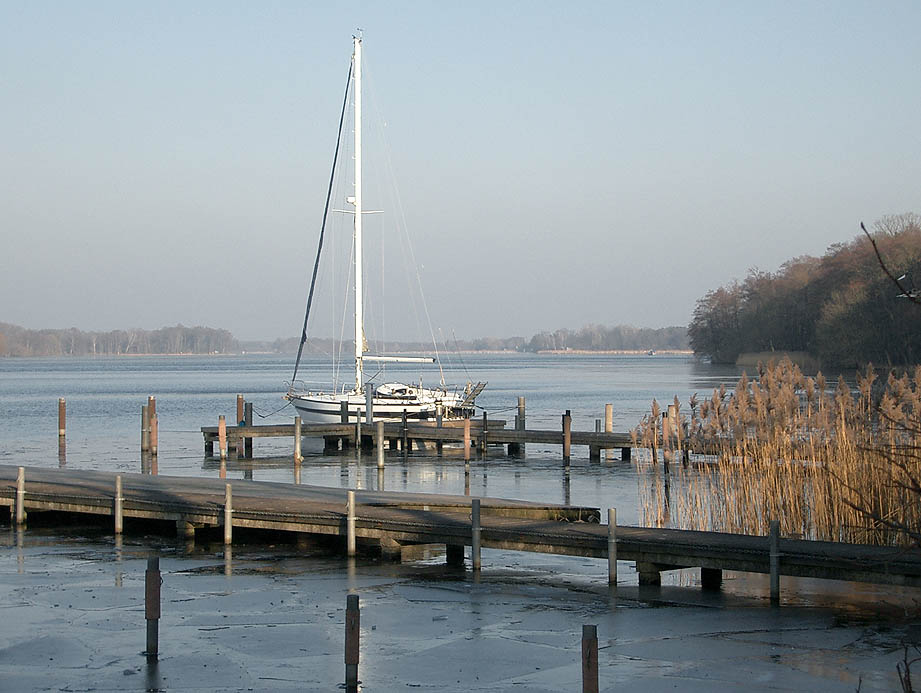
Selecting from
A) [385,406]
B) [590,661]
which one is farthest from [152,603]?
[385,406]

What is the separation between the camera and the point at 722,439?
71.1ft

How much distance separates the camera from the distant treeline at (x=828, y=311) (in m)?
74.4

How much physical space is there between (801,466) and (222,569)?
935cm

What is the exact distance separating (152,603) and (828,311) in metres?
87.5

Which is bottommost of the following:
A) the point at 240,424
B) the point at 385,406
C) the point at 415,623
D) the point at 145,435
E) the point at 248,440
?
the point at 415,623

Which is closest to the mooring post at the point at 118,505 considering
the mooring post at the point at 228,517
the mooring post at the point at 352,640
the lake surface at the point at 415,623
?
the lake surface at the point at 415,623

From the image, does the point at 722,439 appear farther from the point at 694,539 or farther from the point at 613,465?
the point at 613,465

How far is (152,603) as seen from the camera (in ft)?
42.0

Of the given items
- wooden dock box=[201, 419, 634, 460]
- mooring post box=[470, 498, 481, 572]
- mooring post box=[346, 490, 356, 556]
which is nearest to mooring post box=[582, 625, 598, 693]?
mooring post box=[470, 498, 481, 572]

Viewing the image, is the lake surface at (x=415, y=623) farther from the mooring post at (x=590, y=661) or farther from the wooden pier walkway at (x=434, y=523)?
the mooring post at (x=590, y=661)

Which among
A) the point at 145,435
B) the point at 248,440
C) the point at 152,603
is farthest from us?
the point at 248,440

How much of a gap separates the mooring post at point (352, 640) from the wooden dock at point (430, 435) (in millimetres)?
24617

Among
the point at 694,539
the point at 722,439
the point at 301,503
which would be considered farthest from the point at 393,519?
the point at 722,439

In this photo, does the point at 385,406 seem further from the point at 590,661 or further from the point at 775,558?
the point at 590,661
